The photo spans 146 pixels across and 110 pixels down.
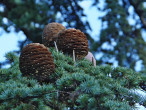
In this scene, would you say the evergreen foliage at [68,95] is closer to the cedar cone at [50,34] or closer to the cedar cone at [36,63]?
the cedar cone at [36,63]

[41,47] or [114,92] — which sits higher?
[41,47]

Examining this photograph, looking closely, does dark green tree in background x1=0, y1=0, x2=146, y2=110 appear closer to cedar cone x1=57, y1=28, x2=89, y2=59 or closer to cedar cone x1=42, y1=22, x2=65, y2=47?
cedar cone x1=57, y1=28, x2=89, y2=59

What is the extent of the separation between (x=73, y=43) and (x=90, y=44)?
2.85 m

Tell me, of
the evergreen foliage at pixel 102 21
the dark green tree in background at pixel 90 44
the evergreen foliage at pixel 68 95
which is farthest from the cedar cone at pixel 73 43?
the evergreen foliage at pixel 102 21

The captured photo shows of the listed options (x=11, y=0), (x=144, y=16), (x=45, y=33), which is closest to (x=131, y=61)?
(x=144, y=16)

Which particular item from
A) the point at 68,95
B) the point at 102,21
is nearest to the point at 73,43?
the point at 68,95

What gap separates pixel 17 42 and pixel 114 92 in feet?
8.89

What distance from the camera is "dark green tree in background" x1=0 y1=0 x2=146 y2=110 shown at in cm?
94

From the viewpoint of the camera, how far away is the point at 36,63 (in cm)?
119

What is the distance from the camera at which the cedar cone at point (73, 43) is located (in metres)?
1.46

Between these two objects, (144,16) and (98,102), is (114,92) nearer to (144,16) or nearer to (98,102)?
(98,102)

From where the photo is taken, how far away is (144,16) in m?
5.36

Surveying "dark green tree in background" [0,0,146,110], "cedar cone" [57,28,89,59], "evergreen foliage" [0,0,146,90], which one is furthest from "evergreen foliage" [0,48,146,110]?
"evergreen foliage" [0,0,146,90]

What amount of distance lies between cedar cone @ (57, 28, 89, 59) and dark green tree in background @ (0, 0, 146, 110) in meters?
0.08
